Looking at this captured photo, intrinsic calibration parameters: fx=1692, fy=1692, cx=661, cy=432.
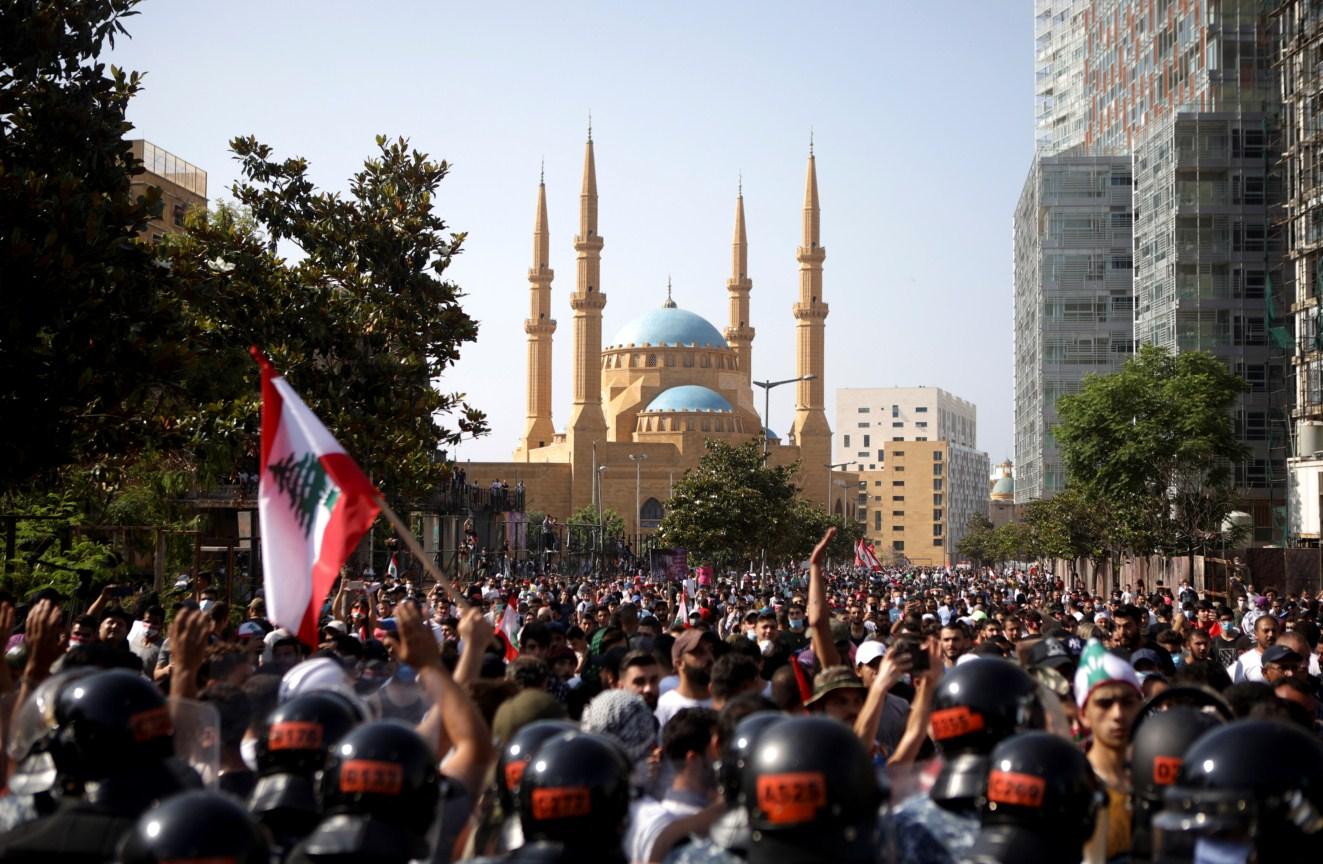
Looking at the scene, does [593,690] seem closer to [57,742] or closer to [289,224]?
[57,742]

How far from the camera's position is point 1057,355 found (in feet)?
216

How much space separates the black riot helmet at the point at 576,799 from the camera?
328 centimetres

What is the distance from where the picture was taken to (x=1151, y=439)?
140 feet

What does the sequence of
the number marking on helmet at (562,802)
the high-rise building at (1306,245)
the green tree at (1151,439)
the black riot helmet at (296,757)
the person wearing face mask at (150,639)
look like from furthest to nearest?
the high-rise building at (1306,245)
the green tree at (1151,439)
the person wearing face mask at (150,639)
the black riot helmet at (296,757)
the number marking on helmet at (562,802)

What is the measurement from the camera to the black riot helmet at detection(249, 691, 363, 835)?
403 centimetres

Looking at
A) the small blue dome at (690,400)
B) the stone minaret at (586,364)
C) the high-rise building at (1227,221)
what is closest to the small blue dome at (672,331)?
the small blue dome at (690,400)

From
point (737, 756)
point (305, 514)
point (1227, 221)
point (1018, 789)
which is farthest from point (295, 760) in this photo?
point (1227, 221)

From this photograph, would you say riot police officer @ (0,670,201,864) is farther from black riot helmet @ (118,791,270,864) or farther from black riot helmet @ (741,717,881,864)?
black riot helmet @ (741,717,881,864)

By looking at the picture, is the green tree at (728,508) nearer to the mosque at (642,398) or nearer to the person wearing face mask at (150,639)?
the person wearing face mask at (150,639)

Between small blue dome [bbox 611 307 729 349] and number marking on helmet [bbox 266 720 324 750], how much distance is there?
414ft

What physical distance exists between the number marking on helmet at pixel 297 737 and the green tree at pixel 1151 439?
128 ft

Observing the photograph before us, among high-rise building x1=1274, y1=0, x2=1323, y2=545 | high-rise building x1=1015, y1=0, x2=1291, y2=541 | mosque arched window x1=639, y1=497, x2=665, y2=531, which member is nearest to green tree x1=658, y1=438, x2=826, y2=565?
high-rise building x1=1015, y1=0, x2=1291, y2=541

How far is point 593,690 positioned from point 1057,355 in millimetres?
59369

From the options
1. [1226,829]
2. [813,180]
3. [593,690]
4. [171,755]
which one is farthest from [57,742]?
[813,180]
